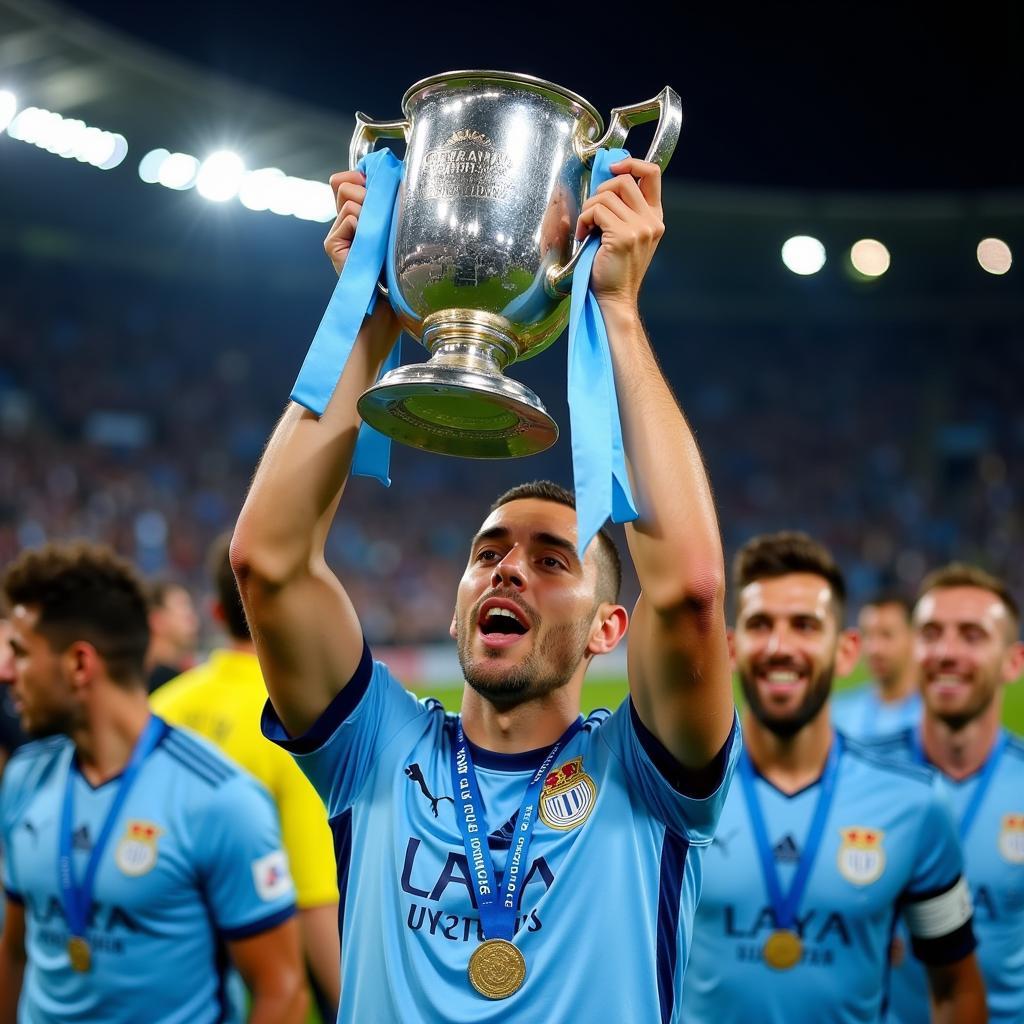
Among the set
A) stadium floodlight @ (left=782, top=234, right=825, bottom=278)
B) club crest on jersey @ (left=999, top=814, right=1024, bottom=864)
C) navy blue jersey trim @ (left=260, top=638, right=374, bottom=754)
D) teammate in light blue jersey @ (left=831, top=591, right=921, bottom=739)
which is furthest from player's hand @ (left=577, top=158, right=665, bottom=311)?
stadium floodlight @ (left=782, top=234, right=825, bottom=278)

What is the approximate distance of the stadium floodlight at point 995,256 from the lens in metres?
22.6

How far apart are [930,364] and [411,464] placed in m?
11.3

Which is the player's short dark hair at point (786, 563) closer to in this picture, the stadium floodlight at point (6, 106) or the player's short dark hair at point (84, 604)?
the player's short dark hair at point (84, 604)

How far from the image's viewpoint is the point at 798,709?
336 centimetres

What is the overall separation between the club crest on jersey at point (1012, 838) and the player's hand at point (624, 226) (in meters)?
2.70

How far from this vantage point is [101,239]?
20.7 metres

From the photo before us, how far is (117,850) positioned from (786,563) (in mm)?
2064

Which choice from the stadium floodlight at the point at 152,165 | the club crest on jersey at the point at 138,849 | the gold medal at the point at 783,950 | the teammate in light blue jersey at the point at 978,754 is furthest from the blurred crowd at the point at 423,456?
the gold medal at the point at 783,950

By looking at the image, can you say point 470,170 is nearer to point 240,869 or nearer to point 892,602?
point 240,869

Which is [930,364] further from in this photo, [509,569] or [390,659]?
[509,569]

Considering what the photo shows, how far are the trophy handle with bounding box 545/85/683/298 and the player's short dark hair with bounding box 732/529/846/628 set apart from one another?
5.68 ft

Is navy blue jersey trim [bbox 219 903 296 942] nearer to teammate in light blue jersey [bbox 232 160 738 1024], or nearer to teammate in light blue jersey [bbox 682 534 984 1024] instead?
teammate in light blue jersey [bbox 232 160 738 1024]

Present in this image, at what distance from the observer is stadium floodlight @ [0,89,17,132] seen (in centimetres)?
1428

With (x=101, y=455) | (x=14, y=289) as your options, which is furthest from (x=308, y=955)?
(x=14, y=289)
